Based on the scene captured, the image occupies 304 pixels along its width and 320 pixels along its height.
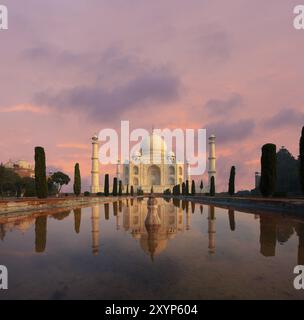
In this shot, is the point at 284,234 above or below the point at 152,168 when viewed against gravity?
below

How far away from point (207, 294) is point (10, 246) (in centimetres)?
495

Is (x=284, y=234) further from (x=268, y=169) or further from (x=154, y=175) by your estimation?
(x=154, y=175)

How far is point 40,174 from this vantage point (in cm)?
2284

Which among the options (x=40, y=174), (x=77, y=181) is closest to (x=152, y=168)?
(x=77, y=181)

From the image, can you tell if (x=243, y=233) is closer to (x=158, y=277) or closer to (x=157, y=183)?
(x=158, y=277)

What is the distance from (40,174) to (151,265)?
20.8 m

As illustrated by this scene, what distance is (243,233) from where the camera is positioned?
312 inches

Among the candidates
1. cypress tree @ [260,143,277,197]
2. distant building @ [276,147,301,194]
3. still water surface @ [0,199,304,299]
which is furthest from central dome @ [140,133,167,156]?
still water surface @ [0,199,304,299]

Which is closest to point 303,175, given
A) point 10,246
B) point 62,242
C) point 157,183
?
point 62,242

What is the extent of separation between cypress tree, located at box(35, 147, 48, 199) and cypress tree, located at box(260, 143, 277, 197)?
18.5 m

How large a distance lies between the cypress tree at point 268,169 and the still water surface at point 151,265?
14.5m

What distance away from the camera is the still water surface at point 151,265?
Result: 11.0ft

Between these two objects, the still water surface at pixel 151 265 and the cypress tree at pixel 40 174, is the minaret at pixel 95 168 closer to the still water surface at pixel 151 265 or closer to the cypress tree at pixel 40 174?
the cypress tree at pixel 40 174

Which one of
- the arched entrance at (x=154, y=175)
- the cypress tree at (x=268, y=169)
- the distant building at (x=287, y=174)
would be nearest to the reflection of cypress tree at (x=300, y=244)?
the cypress tree at (x=268, y=169)
